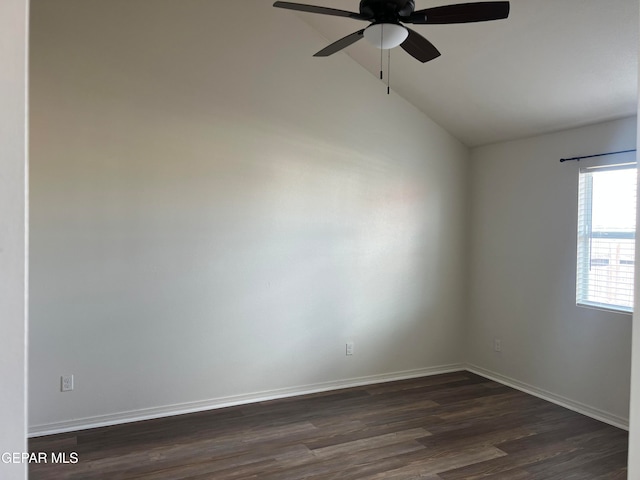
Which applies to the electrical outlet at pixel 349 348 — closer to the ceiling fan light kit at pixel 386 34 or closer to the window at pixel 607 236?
the window at pixel 607 236

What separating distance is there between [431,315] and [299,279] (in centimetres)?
155

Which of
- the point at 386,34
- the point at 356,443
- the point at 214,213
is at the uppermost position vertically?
the point at 386,34

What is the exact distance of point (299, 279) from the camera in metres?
3.89

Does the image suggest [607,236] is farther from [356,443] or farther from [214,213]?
[214,213]

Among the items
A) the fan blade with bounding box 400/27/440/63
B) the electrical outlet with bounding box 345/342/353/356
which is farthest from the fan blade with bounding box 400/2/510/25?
the electrical outlet with bounding box 345/342/353/356

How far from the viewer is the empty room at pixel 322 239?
115 inches

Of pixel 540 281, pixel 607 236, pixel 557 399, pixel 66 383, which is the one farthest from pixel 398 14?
pixel 557 399

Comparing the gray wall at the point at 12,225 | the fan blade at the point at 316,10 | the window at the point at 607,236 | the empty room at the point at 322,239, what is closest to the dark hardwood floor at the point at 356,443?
the empty room at the point at 322,239

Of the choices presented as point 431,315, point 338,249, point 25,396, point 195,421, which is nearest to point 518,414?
point 431,315

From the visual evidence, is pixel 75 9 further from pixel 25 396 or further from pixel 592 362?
pixel 592 362

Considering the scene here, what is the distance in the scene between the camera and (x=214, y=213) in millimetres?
3561

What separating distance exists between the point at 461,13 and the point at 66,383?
3.40 m

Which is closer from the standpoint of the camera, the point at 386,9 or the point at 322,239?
the point at 386,9

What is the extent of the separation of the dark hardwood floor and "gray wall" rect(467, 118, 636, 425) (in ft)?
1.01
